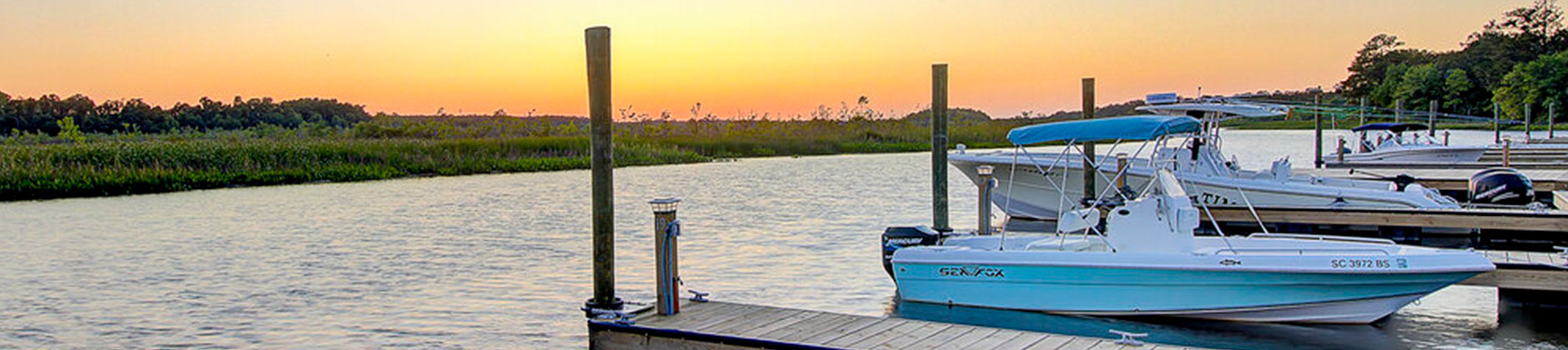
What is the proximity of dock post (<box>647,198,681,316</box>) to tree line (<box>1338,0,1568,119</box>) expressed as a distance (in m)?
81.6

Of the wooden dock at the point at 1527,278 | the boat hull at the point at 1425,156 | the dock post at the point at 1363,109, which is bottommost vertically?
the wooden dock at the point at 1527,278

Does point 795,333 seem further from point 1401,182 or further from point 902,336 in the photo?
Answer: point 1401,182

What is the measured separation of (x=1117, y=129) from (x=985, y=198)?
10.6 ft

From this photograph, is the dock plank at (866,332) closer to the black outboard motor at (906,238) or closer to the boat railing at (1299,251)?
the black outboard motor at (906,238)

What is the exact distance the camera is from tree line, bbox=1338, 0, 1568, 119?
8350cm

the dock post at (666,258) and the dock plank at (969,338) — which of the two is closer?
the dock plank at (969,338)

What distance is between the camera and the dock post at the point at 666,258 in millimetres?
9414

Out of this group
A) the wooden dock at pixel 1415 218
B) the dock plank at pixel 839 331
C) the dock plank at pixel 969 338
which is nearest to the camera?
the dock plank at pixel 969 338

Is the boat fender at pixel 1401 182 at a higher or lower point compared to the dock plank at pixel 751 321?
higher

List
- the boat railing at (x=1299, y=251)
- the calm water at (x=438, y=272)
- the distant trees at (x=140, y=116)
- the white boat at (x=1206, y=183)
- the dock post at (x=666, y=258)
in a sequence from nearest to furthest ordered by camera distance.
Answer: the dock post at (x=666, y=258) < the boat railing at (x=1299, y=251) < the calm water at (x=438, y=272) < the white boat at (x=1206, y=183) < the distant trees at (x=140, y=116)

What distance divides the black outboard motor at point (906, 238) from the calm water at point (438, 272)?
0.60 meters

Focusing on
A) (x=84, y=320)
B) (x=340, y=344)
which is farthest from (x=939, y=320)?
(x=84, y=320)

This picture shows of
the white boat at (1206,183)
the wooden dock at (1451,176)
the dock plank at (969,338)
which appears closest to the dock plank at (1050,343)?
the dock plank at (969,338)

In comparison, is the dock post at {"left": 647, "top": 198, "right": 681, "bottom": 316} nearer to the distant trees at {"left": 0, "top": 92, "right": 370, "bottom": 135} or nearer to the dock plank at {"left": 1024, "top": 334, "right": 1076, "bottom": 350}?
the dock plank at {"left": 1024, "top": 334, "right": 1076, "bottom": 350}
